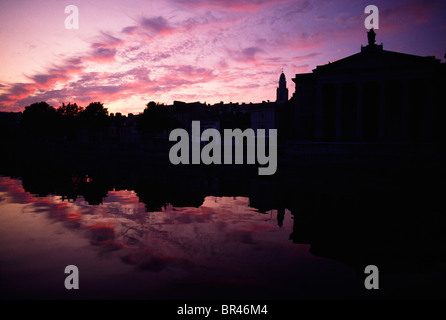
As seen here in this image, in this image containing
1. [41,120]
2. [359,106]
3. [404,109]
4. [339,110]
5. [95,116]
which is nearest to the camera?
[404,109]

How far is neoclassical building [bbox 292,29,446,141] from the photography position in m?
41.1

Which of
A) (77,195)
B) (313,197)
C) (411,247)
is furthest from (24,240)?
(313,197)

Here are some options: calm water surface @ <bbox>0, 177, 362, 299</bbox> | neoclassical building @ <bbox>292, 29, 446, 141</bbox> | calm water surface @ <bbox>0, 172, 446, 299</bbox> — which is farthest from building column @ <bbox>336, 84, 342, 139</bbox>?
calm water surface @ <bbox>0, 177, 362, 299</bbox>

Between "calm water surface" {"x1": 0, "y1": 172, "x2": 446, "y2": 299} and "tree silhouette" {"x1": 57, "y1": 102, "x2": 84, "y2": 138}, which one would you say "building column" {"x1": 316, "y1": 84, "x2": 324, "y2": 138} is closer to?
"calm water surface" {"x1": 0, "y1": 172, "x2": 446, "y2": 299}

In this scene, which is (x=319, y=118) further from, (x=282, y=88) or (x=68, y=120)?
(x=68, y=120)

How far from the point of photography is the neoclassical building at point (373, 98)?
1617 inches

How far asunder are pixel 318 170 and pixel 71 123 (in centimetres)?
10447

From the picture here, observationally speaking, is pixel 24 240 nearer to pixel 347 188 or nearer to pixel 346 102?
pixel 347 188

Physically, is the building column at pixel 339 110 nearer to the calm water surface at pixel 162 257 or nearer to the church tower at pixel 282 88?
the calm water surface at pixel 162 257

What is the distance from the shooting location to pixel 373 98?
154 feet

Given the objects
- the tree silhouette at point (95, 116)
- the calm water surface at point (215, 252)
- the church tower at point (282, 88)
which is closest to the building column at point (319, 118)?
the calm water surface at point (215, 252)

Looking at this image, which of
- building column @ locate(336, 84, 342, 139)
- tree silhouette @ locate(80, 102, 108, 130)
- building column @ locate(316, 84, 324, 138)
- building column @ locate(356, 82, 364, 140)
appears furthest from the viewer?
tree silhouette @ locate(80, 102, 108, 130)

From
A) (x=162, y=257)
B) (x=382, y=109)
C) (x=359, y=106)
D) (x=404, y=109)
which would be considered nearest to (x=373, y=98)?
(x=382, y=109)

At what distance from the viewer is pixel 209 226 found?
12406mm
